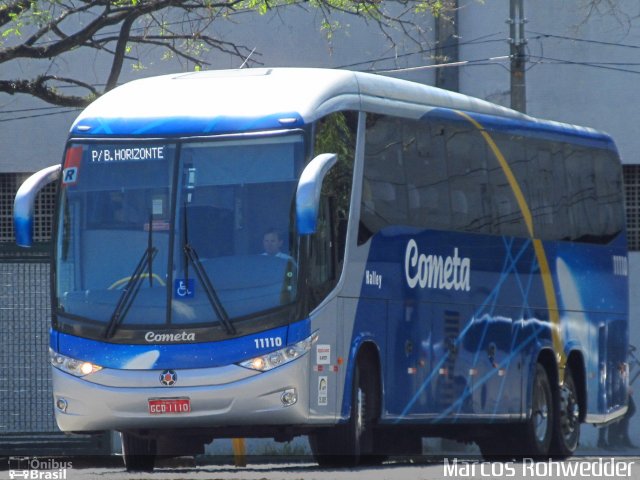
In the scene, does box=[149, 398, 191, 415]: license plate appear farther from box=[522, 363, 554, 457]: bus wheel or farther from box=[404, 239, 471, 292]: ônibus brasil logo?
box=[522, 363, 554, 457]: bus wheel

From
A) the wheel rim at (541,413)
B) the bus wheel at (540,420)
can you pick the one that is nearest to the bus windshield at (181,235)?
the bus wheel at (540,420)

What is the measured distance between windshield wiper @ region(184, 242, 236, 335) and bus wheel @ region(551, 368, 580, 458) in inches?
247

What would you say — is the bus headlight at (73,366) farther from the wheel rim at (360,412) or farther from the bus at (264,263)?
the wheel rim at (360,412)

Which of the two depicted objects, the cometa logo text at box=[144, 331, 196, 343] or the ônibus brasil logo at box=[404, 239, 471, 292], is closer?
the cometa logo text at box=[144, 331, 196, 343]

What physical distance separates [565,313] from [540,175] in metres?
1.59

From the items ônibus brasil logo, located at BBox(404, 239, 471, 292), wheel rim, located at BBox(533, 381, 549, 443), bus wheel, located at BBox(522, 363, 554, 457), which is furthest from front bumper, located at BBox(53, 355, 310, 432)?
wheel rim, located at BBox(533, 381, 549, 443)

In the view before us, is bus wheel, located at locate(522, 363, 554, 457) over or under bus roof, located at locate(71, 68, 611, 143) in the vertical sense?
under

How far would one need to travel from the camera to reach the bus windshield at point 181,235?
1209 centimetres

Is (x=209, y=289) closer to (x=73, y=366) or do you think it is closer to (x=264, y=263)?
(x=264, y=263)

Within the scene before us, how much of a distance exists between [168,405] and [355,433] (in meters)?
1.75

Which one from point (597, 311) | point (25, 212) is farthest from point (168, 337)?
point (597, 311)

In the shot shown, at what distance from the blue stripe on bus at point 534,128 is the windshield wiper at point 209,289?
3440mm

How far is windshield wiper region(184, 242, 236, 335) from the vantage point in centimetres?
1202

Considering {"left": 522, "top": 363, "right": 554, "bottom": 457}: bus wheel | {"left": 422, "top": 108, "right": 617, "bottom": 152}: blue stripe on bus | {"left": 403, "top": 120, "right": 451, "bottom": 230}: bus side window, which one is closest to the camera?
{"left": 403, "top": 120, "right": 451, "bottom": 230}: bus side window
